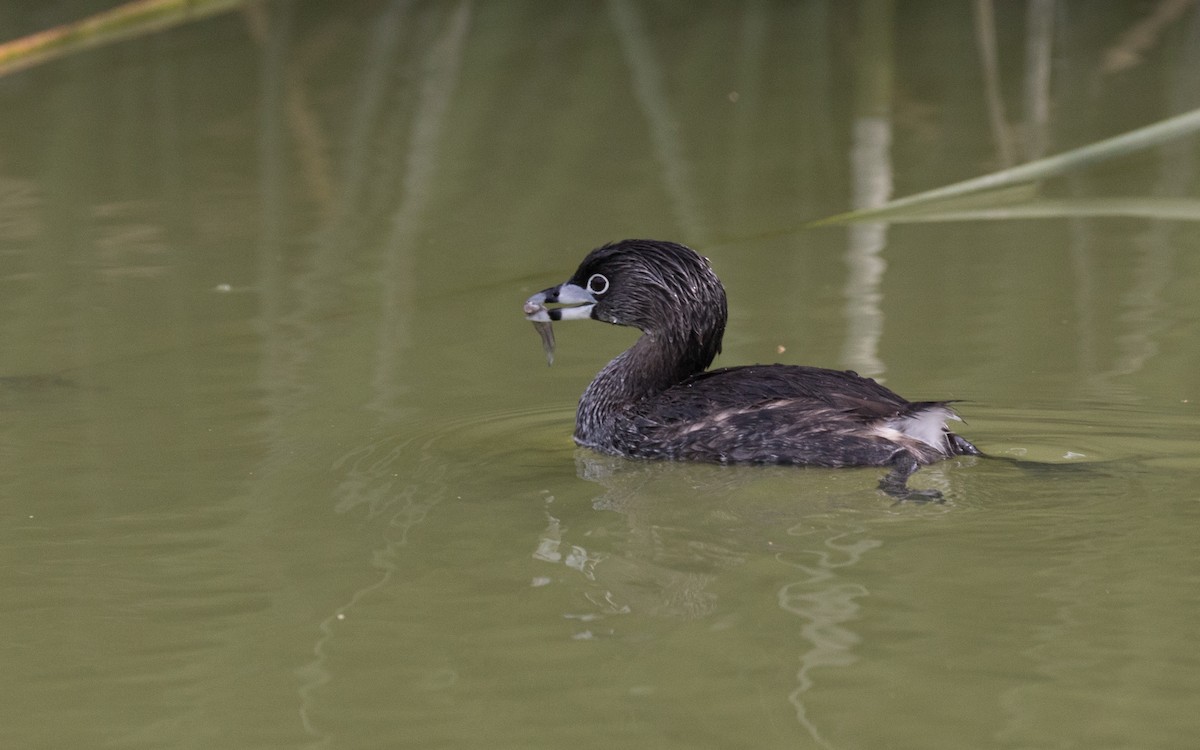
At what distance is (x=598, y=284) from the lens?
7027mm

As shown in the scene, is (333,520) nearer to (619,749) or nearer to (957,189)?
(619,749)

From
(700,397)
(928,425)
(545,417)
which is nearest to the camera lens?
(928,425)

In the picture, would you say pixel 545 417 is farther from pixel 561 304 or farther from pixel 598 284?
pixel 598 284

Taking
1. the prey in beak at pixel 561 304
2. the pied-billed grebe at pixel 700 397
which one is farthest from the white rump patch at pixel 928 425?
the prey in beak at pixel 561 304

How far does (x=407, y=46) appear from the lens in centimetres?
1459

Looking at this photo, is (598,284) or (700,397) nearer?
(700,397)

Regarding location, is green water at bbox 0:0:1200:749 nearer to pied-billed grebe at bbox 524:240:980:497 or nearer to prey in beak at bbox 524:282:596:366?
pied-billed grebe at bbox 524:240:980:497

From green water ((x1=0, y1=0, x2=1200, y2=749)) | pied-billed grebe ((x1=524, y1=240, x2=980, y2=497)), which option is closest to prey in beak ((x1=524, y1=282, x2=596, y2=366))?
pied-billed grebe ((x1=524, y1=240, x2=980, y2=497))

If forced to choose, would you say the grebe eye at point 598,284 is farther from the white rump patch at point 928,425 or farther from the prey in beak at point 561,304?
the white rump patch at point 928,425

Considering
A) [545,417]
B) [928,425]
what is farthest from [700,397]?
[928,425]

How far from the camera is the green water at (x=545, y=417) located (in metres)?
4.28

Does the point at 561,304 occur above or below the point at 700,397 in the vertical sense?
above

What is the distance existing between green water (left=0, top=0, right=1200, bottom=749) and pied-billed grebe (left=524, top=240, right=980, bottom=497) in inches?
5.8

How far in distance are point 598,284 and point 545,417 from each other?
523 millimetres
